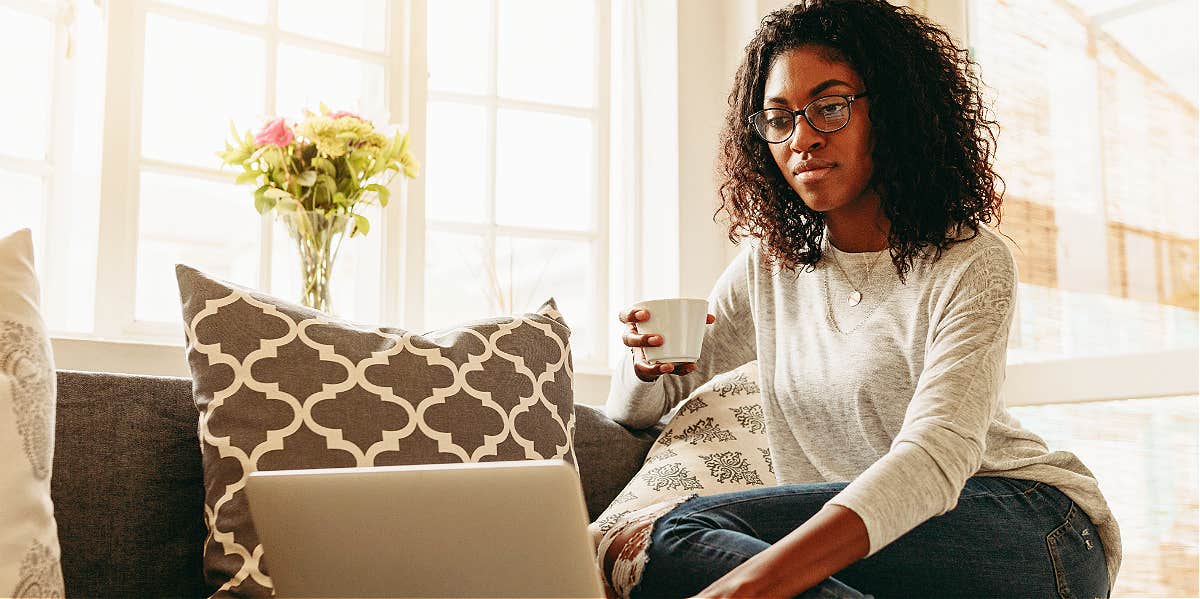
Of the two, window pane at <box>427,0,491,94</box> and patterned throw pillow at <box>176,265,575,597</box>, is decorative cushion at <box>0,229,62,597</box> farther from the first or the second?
window pane at <box>427,0,491,94</box>

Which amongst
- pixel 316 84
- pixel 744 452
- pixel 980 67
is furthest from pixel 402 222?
pixel 980 67

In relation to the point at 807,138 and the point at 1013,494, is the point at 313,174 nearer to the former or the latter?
the point at 807,138

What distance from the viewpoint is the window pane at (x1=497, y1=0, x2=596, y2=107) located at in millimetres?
2967

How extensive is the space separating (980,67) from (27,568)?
7.11 feet

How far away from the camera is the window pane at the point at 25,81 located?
222 cm

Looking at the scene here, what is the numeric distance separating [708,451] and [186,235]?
4.51 ft

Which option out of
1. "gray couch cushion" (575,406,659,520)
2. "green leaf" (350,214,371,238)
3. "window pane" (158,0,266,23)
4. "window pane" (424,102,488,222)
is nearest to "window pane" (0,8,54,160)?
"window pane" (158,0,266,23)

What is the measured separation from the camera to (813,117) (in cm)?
154

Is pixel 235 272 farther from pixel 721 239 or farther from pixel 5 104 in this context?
pixel 721 239

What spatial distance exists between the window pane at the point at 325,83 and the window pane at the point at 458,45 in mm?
182

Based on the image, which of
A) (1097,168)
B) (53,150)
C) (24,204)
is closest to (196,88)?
(53,150)

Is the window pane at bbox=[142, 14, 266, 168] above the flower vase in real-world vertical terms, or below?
above

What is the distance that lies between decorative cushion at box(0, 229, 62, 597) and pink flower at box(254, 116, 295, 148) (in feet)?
2.88

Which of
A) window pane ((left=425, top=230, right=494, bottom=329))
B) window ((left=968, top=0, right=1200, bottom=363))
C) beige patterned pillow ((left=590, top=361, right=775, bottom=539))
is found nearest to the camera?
beige patterned pillow ((left=590, top=361, right=775, bottom=539))
